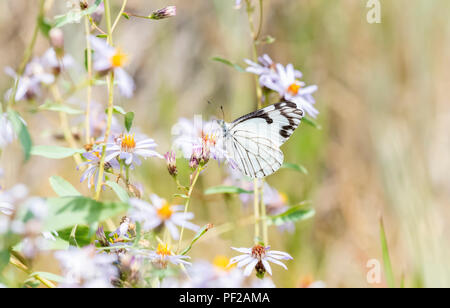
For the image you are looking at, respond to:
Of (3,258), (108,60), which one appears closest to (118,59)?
(108,60)

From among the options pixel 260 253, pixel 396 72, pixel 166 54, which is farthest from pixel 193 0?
pixel 260 253

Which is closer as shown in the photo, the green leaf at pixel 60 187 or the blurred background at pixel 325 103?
the green leaf at pixel 60 187

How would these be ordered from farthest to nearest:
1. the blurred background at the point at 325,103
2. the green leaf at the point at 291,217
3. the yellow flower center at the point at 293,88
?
the blurred background at the point at 325,103 → the yellow flower center at the point at 293,88 → the green leaf at the point at 291,217

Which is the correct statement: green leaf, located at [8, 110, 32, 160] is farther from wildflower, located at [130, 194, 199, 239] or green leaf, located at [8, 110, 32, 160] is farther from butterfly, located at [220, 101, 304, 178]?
butterfly, located at [220, 101, 304, 178]

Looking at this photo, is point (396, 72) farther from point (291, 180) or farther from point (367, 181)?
point (291, 180)

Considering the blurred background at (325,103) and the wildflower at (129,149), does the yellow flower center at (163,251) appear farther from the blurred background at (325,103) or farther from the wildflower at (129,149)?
the blurred background at (325,103)

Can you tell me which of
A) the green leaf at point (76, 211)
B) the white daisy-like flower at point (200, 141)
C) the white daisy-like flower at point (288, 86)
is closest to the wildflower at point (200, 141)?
the white daisy-like flower at point (200, 141)
